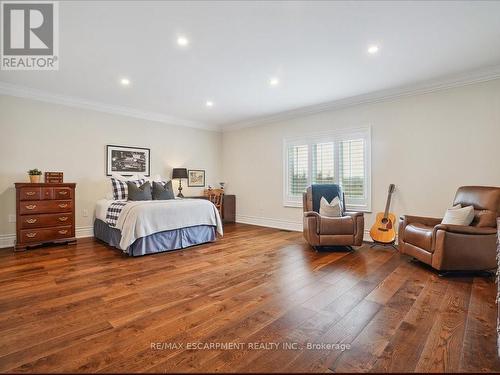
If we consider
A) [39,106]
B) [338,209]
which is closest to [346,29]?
[338,209]

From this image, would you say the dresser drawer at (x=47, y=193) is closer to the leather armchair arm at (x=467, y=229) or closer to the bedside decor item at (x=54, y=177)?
the bedside decor item at (x=54, y=177)

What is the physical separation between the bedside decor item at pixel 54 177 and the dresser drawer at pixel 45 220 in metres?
0.59

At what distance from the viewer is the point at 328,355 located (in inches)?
60.7

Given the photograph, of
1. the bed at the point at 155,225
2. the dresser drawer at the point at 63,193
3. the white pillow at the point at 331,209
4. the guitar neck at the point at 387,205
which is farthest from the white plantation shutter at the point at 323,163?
the dresser drawer at the point at 63,193

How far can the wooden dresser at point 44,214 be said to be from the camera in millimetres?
3889

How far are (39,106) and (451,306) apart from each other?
628 cm

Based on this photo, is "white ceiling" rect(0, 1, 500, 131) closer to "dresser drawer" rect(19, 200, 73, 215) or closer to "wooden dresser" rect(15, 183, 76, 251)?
"wooden dresser" rect(15, 183, 76, 251)

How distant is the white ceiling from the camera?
2.33 metres

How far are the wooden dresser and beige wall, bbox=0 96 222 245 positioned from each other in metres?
0.54

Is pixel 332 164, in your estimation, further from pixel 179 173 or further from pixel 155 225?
pixel 155 225

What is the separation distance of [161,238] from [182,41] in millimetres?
2675

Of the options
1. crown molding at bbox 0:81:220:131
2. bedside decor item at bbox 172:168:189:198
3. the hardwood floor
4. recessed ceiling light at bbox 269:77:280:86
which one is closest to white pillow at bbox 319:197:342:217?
the hardwood floor

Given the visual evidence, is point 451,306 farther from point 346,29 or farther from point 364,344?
point 346,29

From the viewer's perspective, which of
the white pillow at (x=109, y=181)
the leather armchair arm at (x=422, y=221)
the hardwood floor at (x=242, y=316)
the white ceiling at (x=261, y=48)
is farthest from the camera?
the white pillow at (x=109, y=181)
